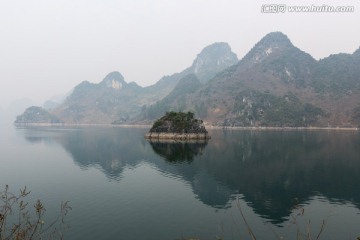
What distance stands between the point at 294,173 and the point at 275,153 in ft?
144

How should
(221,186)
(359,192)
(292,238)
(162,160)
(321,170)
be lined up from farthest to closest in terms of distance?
(162,160)
(321,170)
(221,186)
(359,192)
(292,238)

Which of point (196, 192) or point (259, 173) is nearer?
point (196, 192)

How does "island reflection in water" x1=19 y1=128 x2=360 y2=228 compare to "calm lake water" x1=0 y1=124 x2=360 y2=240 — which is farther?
"island reflection in water" x1=19 y1=128 x2=360 y2=228

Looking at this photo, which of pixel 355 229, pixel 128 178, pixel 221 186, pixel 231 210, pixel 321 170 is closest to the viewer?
pixel 355 229

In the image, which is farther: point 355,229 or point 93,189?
point 93,189

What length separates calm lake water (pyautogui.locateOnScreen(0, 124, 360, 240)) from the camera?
153ft

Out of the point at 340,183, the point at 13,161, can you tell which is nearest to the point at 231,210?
the point at 340,183

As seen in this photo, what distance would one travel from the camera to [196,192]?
233ft

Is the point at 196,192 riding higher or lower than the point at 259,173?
lower

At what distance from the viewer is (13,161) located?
121188 millimetres

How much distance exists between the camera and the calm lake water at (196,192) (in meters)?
46.5

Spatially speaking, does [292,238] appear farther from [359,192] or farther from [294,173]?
[294,173]

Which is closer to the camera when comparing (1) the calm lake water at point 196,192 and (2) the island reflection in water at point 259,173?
(1) the calm lake water at point 196,192

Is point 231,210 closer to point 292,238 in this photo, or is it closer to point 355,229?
point 292,238
